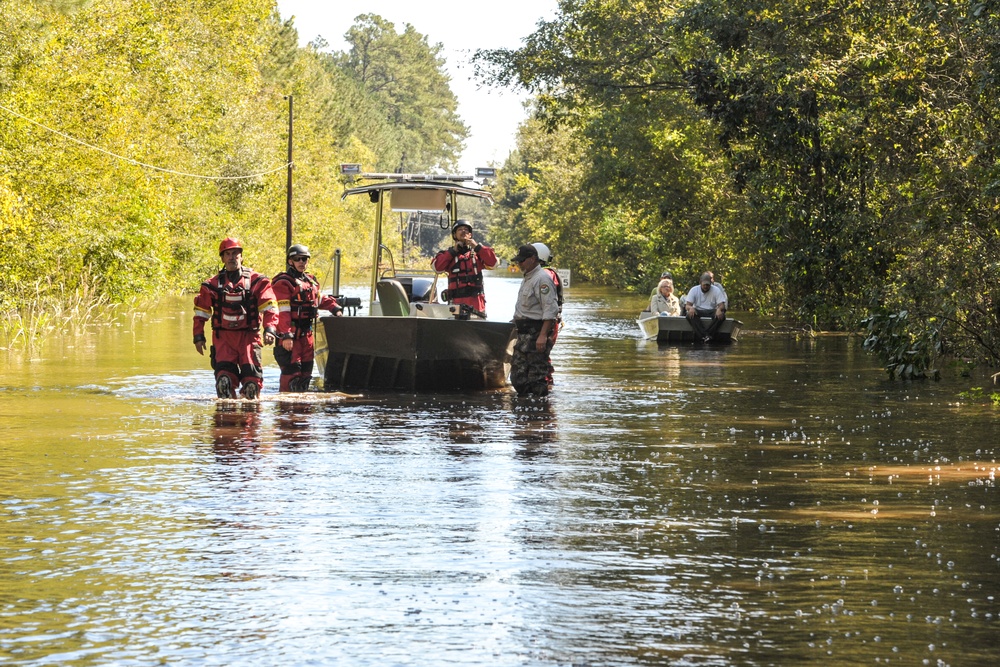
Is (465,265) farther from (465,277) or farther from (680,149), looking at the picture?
(680,149)

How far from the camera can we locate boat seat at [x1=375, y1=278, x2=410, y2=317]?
21219 millimetres

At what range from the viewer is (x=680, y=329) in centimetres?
3234

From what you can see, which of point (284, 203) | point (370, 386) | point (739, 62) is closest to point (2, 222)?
point (370, 386)

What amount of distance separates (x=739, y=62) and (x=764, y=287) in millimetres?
16020

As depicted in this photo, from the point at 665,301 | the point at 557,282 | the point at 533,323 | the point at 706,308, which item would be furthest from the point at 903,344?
the point at 665,301

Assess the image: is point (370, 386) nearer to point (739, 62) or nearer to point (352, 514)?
point (352, 514)

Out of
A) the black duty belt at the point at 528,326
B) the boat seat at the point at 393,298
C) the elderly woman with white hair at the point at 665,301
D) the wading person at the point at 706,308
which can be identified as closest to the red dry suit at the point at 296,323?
the boat seat at the point at 393,298

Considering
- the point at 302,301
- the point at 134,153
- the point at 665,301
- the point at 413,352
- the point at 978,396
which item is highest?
the point at 134,153

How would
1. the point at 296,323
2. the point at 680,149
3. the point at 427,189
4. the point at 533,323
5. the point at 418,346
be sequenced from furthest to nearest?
the point at 680,149 < the point at 427,189 < the point at 418,346 < the point at 296,323 < the point at 533,323

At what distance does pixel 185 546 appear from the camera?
9.45m

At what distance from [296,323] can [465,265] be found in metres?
2.45

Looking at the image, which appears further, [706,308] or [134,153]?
[134,153]

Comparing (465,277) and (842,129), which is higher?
(842,129)

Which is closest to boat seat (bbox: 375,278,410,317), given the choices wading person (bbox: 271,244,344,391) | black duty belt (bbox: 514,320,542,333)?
wading person (bbox: 271,244,344,391)
